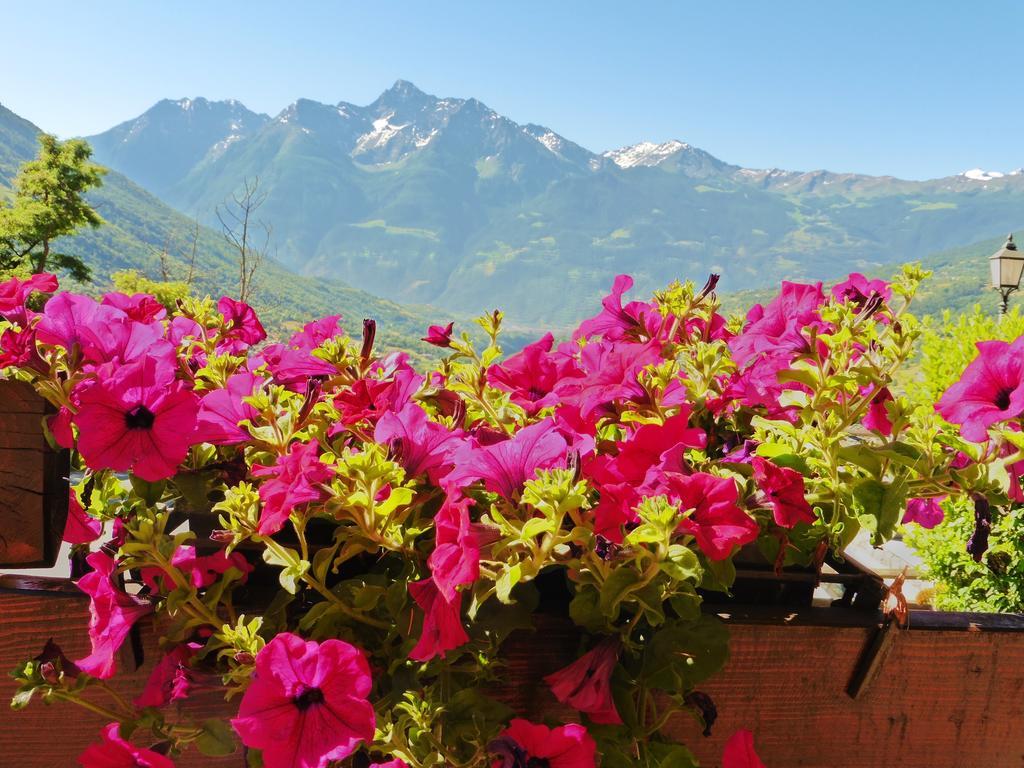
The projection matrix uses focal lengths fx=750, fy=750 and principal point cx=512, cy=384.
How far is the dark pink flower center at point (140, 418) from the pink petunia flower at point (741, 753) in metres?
0.62

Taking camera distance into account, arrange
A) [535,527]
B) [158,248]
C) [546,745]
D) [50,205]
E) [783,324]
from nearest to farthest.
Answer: [535,527] → [546,745] → [783,324] → [50,205] → [158,248]

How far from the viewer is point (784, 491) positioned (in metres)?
0.67

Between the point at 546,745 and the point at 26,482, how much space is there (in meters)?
0.53

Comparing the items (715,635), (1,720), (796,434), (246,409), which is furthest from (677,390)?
(1,720)

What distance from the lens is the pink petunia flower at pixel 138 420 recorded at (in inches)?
26.1

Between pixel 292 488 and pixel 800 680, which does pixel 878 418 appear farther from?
pixel 292 488

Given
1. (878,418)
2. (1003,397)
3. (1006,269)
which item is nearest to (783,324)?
(878,418)

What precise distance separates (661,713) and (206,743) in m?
0.45

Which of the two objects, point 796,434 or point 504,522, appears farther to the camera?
point 796,434

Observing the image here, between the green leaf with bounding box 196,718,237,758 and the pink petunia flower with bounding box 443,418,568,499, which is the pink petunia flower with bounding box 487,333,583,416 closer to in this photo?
the pink petunia flower with bounding box 443,418,568,499

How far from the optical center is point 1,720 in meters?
0.79

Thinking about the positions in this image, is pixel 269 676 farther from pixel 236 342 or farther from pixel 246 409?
pixel 236 342

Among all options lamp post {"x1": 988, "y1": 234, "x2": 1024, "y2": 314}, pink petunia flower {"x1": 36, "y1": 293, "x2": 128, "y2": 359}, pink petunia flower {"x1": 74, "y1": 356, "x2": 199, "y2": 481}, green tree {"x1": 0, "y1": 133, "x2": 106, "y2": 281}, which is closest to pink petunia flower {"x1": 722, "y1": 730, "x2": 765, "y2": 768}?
pink petunia flower {"x1": 74, "y1": 356, "x2": 199, "y2": 481}

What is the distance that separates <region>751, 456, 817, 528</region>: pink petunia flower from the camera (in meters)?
0.67
